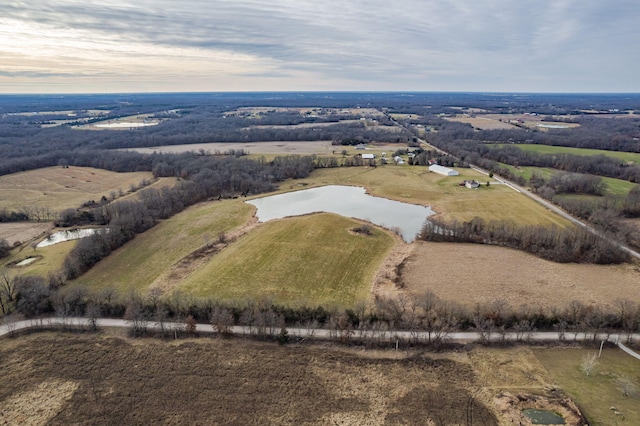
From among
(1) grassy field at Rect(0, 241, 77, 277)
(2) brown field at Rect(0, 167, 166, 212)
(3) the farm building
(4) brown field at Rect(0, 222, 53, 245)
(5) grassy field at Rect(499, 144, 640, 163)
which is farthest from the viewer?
(5) grassy field at Rect(499, 144, 640, 163)

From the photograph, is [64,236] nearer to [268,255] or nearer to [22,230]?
[22,230]

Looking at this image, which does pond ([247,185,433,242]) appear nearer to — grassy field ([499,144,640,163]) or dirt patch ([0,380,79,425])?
dirt patch ([0,380,79,425])

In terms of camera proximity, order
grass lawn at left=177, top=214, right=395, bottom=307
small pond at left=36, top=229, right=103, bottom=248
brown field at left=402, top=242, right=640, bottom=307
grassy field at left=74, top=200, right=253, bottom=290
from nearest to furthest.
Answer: brown field at left=402, top=242, right=640, bottom=307 < grass lawn at left=177, top=214, right=395, bottom=307 < grassy field at left=74, top=200, right=253, bottom=290 < small pond at left=36, top=229, right=103, bottom=248

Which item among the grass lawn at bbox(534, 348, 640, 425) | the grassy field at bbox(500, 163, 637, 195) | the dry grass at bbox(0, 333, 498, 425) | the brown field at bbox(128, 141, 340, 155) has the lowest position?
the dry grass at bbox(0, 333, 498, 425)

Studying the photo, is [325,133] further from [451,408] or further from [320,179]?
[451,408]

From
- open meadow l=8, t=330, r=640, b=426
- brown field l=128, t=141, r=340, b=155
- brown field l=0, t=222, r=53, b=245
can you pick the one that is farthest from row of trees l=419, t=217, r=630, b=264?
brown field l=128, t=141, r=340, b=155

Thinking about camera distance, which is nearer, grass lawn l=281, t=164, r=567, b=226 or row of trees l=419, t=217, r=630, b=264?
row of trees l=419, t=217, r=630, b=264

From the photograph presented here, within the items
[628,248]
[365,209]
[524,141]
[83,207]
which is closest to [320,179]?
[365,209]
